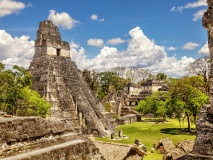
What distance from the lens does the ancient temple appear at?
2539cm

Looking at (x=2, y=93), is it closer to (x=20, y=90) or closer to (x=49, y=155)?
(x=20, y=90)

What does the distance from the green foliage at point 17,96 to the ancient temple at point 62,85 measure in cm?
394

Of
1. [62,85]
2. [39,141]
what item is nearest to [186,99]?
[62,85]

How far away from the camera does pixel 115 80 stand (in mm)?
62344

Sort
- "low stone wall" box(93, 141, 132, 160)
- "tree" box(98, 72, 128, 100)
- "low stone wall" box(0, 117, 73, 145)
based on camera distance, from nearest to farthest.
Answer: "low stone wall" box(0, 117, 73, 145) → "low stone wall" box(93, 141, 132, 160) → "tree" box(98, 72, 128, 100)

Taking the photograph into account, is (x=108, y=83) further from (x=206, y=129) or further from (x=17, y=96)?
(x=206, y=129)

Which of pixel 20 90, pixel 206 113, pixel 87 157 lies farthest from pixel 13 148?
pixel 20 90

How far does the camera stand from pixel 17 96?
2031cm

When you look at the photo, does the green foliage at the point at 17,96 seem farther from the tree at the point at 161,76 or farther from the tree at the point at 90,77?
the tree at the point at 161,76

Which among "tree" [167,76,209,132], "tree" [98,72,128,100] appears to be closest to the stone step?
"tree" [167,76,209,132]

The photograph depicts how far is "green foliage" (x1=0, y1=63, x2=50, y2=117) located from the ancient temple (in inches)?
155

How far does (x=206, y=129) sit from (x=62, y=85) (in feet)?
69.5

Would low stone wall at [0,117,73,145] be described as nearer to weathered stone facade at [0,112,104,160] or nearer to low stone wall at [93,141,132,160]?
weathered stone facade at [0,112,104,160]

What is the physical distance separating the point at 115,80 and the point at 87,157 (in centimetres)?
5262
